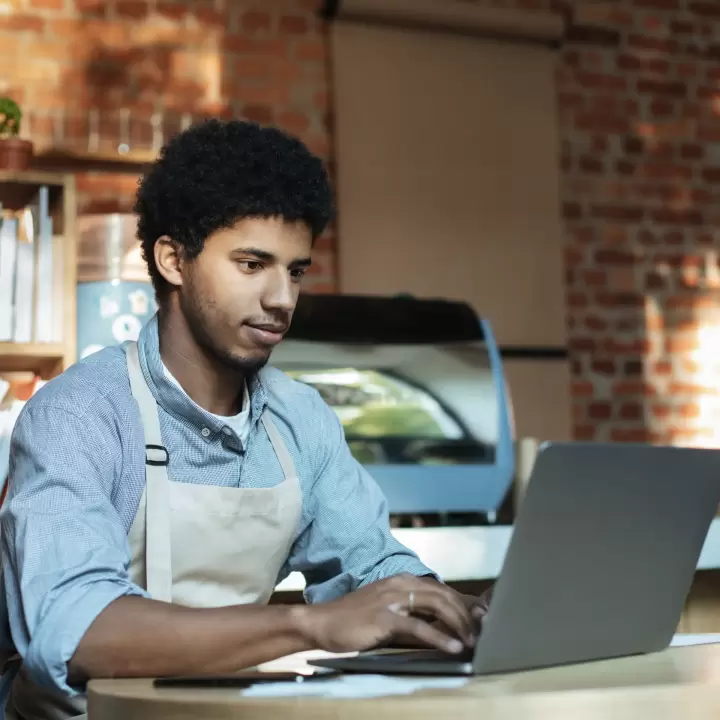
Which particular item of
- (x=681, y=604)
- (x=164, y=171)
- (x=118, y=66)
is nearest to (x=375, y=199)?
(x=118, y=66)

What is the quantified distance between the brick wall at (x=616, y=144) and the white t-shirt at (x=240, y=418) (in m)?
2.03

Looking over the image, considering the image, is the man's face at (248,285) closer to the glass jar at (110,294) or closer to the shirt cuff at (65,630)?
the shirt cuff at (65,630)

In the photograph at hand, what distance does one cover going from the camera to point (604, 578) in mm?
946

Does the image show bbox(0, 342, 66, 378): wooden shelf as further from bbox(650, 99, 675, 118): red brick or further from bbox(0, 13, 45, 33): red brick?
bbox(650, 99, 675, 118): red brick

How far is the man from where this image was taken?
1.01m

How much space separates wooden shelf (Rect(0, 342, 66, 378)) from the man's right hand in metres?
1.60

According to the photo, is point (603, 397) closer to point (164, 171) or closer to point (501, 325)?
point (501, 325)

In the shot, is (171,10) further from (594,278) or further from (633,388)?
(633,388)

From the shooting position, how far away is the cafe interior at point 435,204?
2512 millimetres

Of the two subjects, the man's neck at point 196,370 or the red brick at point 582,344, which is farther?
the red brick at point 582,344

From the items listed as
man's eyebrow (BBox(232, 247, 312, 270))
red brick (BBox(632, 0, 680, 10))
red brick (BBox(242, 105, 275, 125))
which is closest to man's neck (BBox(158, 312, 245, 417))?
man's eyebrow (BBox(232, 247, 312, 270))

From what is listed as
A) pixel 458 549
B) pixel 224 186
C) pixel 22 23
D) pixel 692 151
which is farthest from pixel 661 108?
pixel 224 186

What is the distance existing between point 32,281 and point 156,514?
138cm

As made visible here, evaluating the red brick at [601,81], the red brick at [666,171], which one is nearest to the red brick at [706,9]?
the red brick at [601,81]
